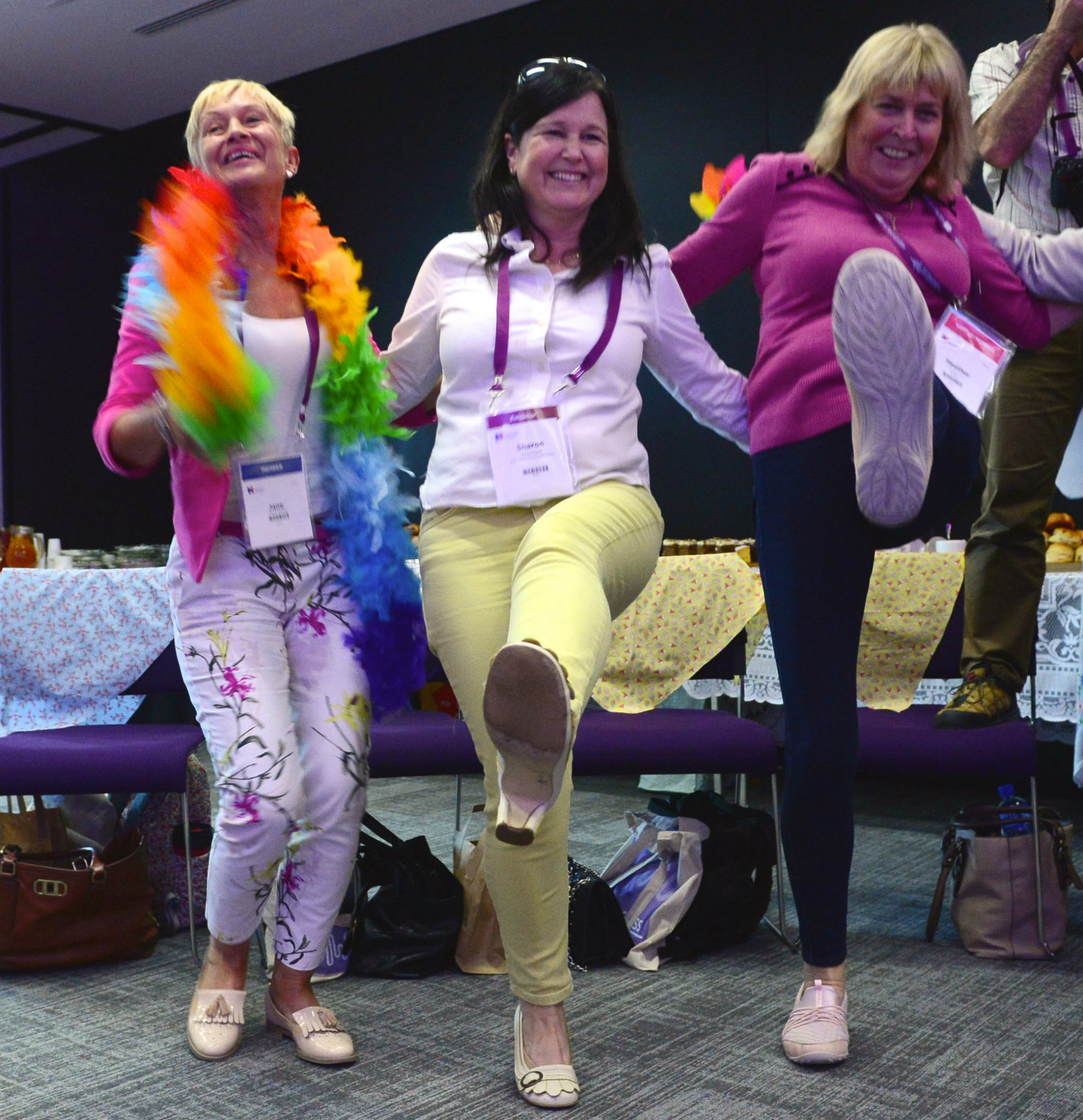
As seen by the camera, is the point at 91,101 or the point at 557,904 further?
the point at 91,101

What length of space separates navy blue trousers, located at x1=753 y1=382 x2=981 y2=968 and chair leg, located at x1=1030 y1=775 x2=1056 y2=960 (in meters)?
0.85

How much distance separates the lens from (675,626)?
314 centimetres

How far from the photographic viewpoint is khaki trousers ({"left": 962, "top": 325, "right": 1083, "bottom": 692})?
260 centimetres

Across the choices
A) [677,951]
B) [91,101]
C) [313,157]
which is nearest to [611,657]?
[677,951]

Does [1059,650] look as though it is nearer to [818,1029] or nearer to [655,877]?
[655,877]

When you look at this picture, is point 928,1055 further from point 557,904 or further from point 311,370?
point 311,370

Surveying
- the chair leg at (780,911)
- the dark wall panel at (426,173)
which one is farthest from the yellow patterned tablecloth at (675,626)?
the dark wall panel at (426,173)

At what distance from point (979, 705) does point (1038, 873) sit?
14.9 inches

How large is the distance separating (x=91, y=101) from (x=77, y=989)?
682cm

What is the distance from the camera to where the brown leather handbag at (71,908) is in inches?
103

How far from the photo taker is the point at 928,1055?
6.74 ft

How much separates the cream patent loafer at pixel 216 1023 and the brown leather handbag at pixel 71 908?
667mm

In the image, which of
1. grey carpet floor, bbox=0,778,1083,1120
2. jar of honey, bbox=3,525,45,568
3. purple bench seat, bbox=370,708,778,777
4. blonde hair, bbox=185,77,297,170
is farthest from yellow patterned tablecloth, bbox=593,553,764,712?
jar of honey, bbox=3,525,45,568

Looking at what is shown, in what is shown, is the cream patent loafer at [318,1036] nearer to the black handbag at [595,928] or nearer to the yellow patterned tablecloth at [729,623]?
the black handbag at [595,928]
